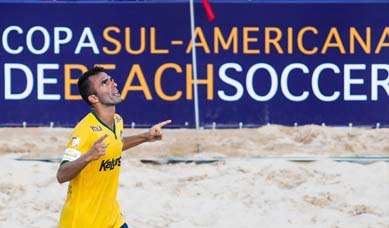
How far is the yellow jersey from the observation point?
6.00 metres

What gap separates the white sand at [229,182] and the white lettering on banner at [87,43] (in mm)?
821

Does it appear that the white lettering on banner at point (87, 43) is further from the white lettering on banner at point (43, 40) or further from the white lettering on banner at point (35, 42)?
the white lettering on banner at point (35, 42)

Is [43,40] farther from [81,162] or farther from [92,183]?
[81,162]

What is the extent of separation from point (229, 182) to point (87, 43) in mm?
2279

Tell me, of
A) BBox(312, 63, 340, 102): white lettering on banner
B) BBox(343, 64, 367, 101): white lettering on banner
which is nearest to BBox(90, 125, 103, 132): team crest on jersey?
BBox(312, 63, 340, 102): white lettering on banner

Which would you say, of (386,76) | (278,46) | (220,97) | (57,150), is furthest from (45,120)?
(386,76)

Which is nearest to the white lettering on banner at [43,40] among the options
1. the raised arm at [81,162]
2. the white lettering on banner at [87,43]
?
the white lettering on banner at [87,43]

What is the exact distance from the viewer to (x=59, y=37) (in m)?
11.0

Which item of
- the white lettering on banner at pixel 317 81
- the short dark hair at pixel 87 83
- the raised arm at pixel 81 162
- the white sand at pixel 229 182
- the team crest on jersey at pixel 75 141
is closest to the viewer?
the raised arm at pixel 81 162

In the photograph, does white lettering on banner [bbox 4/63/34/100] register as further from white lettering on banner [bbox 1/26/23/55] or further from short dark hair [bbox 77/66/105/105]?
short dark hair [bbox 77/66/105/105]

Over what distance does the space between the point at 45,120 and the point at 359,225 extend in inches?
143

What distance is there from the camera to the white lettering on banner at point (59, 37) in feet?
36.0

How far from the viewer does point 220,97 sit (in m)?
11.0

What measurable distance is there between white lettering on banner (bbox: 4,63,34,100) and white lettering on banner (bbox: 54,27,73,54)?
344 mm
